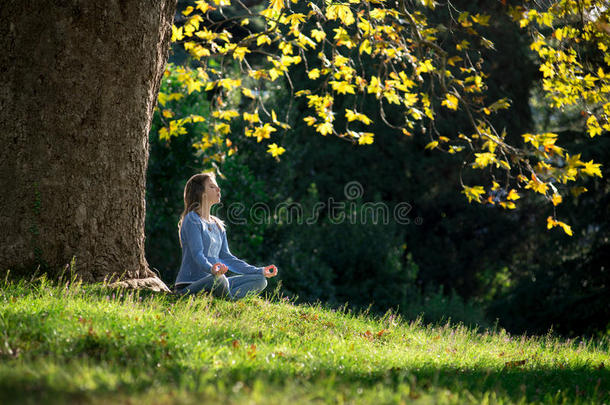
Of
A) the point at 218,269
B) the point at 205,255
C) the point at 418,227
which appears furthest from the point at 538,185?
the point at 418,227

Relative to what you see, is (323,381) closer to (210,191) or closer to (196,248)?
(196,248)

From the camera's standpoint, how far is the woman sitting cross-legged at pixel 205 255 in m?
6.93

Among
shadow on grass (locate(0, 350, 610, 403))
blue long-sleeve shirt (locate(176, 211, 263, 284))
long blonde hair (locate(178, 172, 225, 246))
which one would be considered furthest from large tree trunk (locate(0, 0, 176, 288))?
shadow on grass (locate(0, 350, 610, 403))

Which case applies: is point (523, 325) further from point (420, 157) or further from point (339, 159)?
point (339, 159)

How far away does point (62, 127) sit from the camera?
6215 millimetres

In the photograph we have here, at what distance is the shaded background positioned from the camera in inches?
527

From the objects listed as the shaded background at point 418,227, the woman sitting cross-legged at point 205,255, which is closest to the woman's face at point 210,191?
the woman sitting cross-legged at point 205,255

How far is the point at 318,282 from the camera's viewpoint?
15.0 m

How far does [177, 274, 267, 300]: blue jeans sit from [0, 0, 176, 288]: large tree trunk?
0.98m

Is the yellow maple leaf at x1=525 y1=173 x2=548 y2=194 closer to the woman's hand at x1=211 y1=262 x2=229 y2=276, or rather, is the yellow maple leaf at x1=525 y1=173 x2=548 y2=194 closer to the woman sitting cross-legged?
the woman sitting cross-legged

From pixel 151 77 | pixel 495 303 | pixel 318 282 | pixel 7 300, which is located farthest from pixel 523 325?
pixel 7 300

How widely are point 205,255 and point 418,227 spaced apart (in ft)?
47.5

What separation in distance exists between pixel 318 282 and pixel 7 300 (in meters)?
10.2

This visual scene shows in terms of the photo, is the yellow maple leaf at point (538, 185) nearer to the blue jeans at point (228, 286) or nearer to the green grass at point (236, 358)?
the green grass at point (236, 358)
